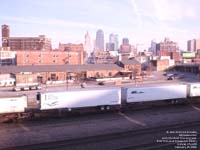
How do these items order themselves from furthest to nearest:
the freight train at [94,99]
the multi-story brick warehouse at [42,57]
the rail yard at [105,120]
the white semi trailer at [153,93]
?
the multi-story brick warehouse at [42,57] < the white semi trailer at [153,93] < the freight train at [94,99] < the rail yard at [105,120]

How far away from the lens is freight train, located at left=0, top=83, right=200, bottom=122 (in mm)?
32875

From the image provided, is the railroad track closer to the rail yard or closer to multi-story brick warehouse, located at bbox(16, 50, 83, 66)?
the rail yard

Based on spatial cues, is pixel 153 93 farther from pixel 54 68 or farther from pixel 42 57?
pixel 42 57

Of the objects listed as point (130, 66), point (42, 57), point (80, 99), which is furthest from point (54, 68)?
point (80, 99)

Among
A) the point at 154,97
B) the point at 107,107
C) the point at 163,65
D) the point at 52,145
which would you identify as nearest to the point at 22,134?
the point at 52,145

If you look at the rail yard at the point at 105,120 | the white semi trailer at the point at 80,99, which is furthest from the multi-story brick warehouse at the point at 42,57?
the white semi trailer at the point at 80,99

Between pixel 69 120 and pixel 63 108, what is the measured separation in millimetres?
2336

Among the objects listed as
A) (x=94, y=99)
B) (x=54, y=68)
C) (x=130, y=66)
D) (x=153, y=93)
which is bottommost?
(x=94, y=99)

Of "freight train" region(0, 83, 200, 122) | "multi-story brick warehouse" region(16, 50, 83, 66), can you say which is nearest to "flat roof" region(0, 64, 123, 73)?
"multi-story brick warehouse" region(16, 50, 83, 66)

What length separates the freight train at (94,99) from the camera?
32.9 metres

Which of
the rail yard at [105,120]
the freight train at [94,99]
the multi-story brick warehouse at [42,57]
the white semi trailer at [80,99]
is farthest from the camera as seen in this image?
the multi-story brick warehouse at [42,57]

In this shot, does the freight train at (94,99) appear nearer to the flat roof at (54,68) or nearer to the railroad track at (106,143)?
the railroad track at (106,143)

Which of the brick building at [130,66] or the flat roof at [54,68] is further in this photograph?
the brick building at [130,66]

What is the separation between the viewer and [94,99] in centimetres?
3631
